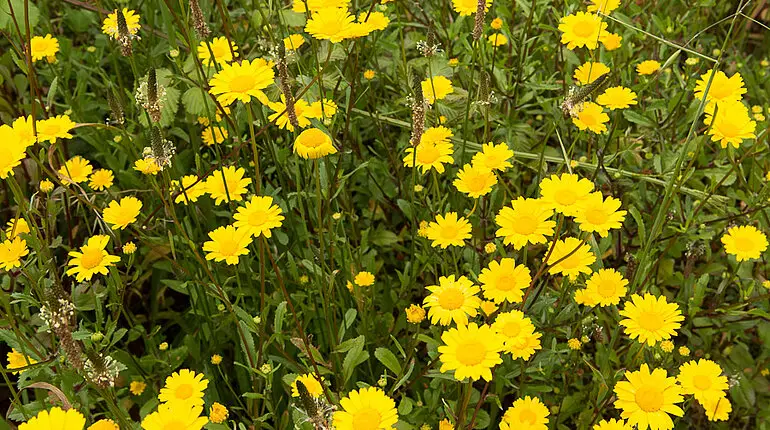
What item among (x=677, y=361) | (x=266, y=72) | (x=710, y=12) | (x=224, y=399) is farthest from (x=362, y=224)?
(x=710, y=12)

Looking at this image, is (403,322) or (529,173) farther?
(529,173)

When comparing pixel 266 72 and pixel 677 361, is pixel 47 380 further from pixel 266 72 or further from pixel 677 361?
pixel 677 361

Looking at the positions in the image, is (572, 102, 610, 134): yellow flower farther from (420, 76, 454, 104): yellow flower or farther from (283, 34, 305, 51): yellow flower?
(283, 34, 305, 51): yellow flower

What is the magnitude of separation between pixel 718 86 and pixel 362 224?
3.38 feet

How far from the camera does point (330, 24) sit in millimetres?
1547

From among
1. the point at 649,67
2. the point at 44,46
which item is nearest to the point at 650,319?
the point at 649,67

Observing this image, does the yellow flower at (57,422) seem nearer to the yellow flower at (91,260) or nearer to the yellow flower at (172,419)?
the yellow flower at (172,419)

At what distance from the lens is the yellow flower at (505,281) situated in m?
1.33

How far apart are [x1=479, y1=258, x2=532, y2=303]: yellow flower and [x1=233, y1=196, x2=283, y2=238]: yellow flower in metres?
0.44

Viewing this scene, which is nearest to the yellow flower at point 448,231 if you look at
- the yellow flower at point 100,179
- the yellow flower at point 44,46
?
the yellow flower at point 100,179

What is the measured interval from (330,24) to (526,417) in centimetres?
92

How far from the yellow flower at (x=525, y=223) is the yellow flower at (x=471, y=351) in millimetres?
260

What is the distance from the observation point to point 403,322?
169 cm

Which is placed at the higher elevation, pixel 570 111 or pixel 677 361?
pixel 570 111
